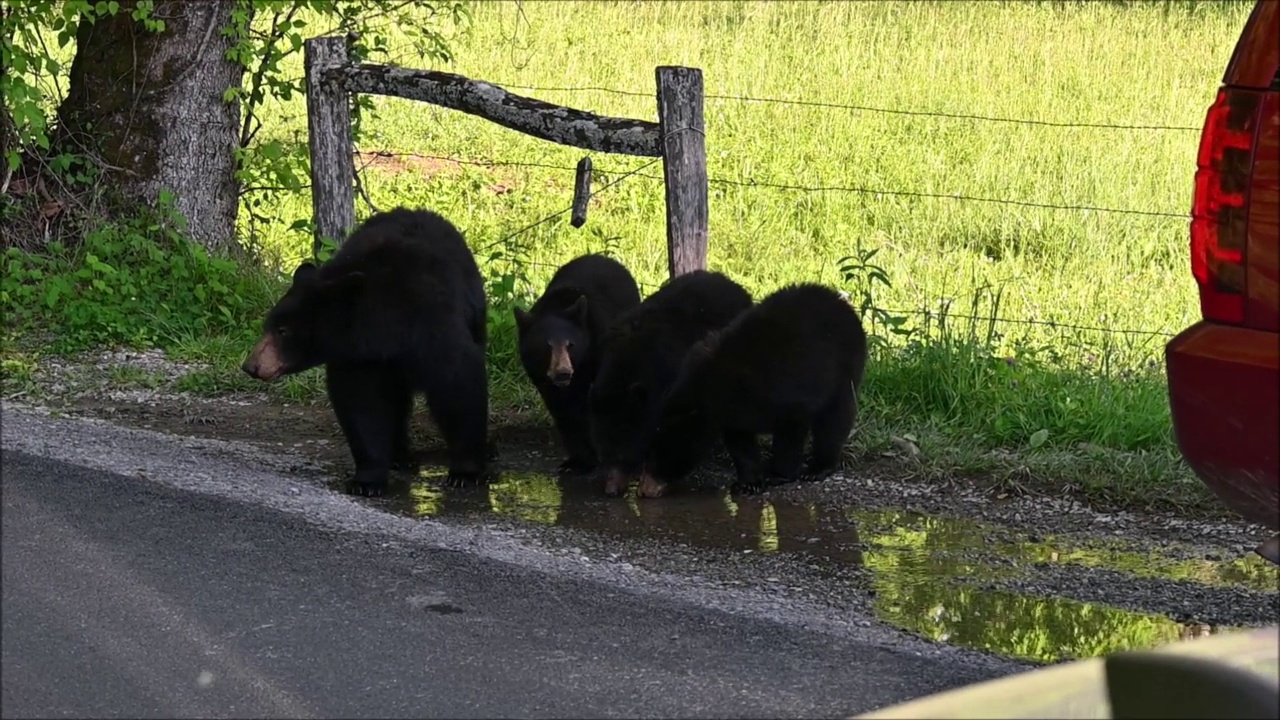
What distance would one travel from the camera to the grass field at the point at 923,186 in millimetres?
7027

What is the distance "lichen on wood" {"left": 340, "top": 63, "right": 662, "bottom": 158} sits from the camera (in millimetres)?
7383

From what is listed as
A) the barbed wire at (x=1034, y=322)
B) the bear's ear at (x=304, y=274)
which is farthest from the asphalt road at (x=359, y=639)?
the barbed wire at (x=1034, y=322)

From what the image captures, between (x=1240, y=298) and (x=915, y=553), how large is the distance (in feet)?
6.76

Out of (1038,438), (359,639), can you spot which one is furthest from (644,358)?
(359,639)

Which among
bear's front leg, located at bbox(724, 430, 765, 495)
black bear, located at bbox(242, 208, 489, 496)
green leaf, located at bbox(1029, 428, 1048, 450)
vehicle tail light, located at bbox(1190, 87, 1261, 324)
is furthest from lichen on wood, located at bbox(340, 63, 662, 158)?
vehicle tail light, located at bbox(1190, 87, 1261, 324)

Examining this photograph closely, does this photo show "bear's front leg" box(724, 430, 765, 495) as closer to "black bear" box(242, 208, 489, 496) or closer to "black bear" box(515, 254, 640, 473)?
"black bear" box(515, 254, 640, 473)

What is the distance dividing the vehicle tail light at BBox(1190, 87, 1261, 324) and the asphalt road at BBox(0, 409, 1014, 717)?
51.0 inches

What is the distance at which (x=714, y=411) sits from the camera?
6.33 metres

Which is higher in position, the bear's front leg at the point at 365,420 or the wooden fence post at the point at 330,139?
the wooden fence post at the point at 330,139

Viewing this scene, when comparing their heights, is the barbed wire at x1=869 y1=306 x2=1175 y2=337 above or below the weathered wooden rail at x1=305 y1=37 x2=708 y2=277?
below

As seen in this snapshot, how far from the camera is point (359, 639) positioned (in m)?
4.58

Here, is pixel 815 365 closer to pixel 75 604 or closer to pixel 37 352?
pixel 75 604

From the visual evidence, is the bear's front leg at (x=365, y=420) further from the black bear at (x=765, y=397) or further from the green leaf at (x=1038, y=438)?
the green leaf at (x=1038, y=438)

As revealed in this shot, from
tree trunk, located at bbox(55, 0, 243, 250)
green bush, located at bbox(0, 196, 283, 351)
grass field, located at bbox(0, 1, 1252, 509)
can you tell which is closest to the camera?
grass field, located at bbox(0, 1, 1252, 509)
